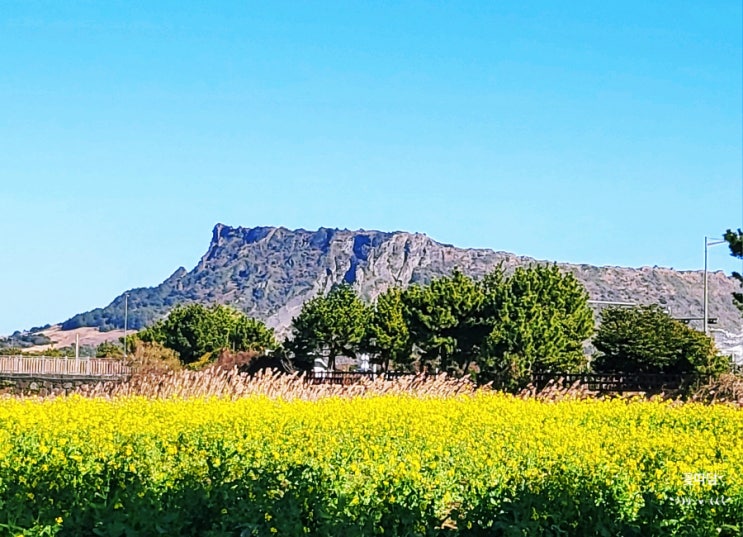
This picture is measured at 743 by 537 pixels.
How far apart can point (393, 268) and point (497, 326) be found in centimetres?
12920

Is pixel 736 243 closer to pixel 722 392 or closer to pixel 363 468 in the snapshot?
pixel 722 392

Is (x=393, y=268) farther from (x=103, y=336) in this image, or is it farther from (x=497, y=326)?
(x=497, y=326)

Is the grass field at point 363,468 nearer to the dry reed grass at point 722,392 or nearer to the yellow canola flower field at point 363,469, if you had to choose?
the yellow canola flower field at point 363,469

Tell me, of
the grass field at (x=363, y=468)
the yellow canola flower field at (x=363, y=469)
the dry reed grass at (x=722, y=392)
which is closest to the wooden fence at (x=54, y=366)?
the dry reed grass at (x=722, y=392)

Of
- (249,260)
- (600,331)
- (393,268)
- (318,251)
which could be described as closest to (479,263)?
(393,268)

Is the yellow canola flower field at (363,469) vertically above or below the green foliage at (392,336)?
below

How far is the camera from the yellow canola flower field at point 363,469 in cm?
587

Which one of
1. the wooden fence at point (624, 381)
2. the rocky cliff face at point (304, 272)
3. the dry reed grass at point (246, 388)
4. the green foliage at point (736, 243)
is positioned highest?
the rocky cliff face at point (304, 272)

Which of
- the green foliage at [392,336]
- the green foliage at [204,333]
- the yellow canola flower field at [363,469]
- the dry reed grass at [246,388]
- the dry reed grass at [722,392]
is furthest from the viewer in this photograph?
the green foliage at [204,333]

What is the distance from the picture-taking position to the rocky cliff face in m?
145

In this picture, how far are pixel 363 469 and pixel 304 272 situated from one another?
538 ft

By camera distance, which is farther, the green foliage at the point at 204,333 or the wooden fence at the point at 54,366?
the green foliage at the point at 204,333

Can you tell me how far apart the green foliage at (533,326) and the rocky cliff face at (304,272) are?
333ft

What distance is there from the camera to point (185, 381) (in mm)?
17719
